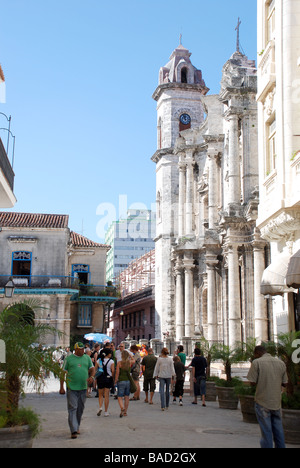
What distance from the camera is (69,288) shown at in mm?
42219

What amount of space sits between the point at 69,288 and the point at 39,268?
115 inches

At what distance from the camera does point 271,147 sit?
1758cm

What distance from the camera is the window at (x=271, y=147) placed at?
681 inches

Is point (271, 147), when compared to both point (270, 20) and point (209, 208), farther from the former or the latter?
point (209, 208)

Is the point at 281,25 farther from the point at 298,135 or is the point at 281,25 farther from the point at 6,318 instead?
the point at 6,318

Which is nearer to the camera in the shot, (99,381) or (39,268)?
(99,381)

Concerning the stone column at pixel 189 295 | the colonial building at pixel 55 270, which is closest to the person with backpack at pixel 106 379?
the stone column at pixel 189 295

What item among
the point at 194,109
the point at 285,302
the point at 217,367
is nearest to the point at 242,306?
the point at 217,367

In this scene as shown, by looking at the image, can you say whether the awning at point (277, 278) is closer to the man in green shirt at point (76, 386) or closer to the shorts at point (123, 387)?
the shorts at point (123, 387)

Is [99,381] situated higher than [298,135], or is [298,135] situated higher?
[298,135]

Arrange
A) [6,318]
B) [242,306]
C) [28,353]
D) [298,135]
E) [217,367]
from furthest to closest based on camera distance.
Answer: [242,306] < [217,367] < [298,135] < [6,318] < [28,353]

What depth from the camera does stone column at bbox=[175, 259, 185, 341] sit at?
38281mm

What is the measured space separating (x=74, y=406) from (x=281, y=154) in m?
8.54
